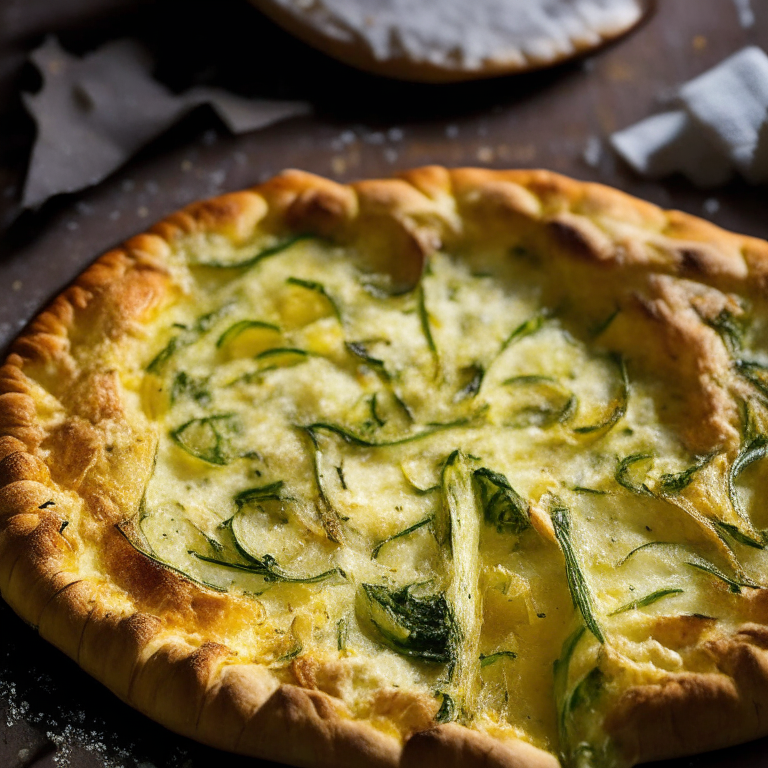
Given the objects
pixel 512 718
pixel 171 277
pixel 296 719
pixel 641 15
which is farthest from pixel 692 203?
pixel 296 719

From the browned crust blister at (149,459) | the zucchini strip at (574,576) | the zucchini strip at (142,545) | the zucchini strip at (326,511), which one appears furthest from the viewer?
the zucchini strip at (326,511)

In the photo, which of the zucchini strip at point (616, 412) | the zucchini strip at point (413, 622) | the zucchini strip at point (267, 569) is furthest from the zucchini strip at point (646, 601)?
the zucchini strip at point (267, 569)

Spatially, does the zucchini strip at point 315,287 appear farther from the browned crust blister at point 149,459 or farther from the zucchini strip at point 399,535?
the zucchini strip at point 399,535

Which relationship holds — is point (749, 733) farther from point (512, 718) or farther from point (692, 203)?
point (692, 203)

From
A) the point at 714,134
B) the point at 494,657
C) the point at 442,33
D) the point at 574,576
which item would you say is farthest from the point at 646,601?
the point at 442,33

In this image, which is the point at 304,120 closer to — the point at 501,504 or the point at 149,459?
the point at 149,459
